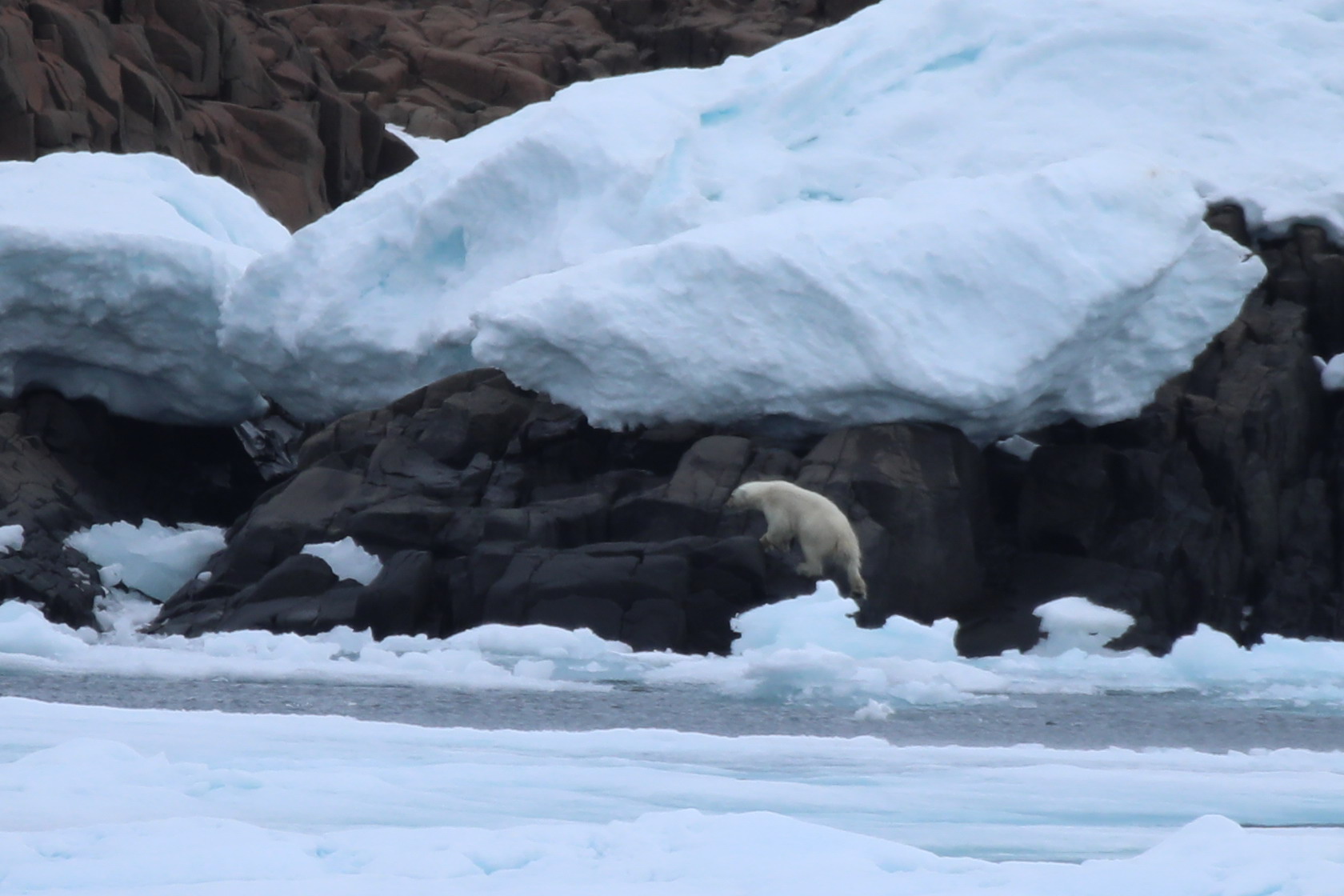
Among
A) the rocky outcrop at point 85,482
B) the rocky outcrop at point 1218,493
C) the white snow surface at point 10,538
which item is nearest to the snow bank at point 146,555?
the rocky outcrop at point 85,482

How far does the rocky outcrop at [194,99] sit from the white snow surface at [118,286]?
5.39ft

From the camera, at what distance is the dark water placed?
648 centimetres

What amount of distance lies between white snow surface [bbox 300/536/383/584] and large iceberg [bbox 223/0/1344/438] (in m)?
1.53

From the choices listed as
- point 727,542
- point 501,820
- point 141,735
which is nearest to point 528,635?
point 727,542

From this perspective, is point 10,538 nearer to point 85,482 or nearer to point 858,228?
point 85,482

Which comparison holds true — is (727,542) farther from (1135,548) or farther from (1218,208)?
(1218,208)

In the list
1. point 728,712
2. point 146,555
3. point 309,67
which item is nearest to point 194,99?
point 309,67

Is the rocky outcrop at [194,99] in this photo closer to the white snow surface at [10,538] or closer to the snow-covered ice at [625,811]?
the white snow surface at [10,538]

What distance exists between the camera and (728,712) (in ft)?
23.2

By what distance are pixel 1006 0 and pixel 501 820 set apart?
448 inches

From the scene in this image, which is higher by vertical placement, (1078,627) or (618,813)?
(1078,627)

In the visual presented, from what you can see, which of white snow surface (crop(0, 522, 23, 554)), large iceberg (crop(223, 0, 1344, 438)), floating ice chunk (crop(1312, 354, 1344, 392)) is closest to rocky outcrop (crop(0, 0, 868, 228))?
large iceberg (crop(223, 0, 1344, 438))

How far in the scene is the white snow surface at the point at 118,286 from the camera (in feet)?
41.1

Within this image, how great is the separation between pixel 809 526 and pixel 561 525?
167 centimetres
